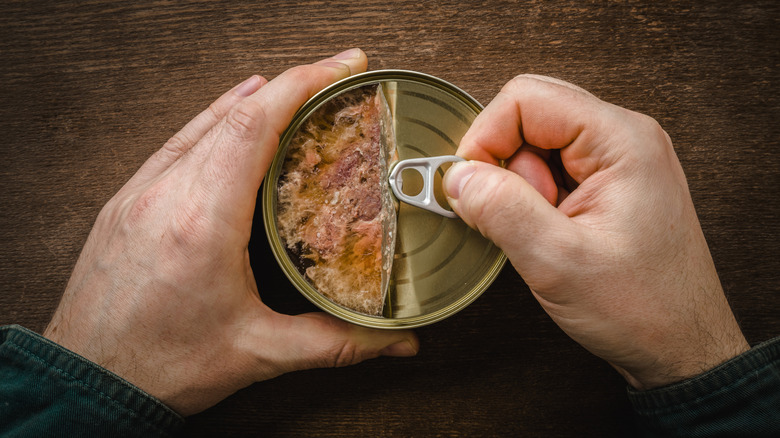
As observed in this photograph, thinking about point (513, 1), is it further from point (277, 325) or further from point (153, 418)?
point (153, 418)

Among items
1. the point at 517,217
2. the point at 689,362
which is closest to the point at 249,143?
the point at 517,217

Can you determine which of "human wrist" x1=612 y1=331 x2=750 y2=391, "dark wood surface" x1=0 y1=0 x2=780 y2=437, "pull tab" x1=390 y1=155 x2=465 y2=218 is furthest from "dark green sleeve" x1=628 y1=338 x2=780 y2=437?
"pull tab" x1=390 y1=155 x2=465 y2=218

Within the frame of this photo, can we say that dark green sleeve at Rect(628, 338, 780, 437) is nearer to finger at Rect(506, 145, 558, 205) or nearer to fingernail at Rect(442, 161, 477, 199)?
finger at Rect(506, 145, 558, 205)

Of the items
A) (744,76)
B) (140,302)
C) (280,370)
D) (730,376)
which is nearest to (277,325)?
(280,370)

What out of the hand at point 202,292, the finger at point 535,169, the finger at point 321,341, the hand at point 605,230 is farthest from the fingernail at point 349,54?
the finger at point 321,341

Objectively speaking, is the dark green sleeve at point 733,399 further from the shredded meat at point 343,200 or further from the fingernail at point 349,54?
the fingernail at point 349,54

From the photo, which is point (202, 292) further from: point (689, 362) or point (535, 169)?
point (689, 362)
